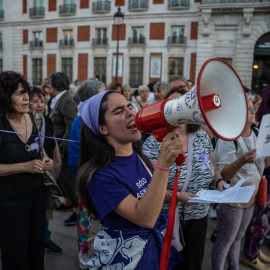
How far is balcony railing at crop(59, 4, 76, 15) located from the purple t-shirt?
22405 millimetres

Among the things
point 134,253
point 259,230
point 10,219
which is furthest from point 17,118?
point 259,230

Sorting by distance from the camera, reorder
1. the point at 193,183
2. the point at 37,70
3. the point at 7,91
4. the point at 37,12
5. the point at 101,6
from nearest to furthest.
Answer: the point at 193,183 → the point at 7,91 → the point at 101,6 → the point at 37,12 → the point at 37,70

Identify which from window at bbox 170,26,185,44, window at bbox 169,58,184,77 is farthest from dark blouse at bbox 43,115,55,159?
window at bbox 170,26,185,44

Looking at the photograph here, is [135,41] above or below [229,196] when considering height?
above

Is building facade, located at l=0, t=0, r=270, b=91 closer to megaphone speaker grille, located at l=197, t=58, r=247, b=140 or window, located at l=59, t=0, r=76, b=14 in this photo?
window, located at l=59, t=0, r=76, b=14

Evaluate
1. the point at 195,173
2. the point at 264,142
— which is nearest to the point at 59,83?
the point at 195,173

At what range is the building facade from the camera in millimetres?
17453

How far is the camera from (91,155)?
1.55m

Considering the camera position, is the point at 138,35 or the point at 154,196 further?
the point at 138,35

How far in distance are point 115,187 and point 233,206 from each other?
142cm

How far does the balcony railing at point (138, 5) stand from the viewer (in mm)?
19547

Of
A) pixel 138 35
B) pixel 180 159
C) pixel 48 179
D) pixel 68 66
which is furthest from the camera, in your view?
pixel 68 66

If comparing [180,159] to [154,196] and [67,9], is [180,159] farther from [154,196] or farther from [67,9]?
[67,9]

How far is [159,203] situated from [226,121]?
492mm
